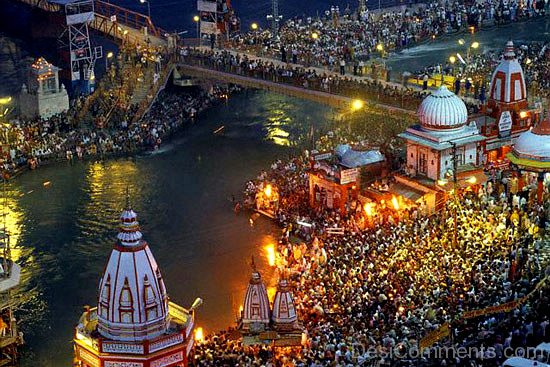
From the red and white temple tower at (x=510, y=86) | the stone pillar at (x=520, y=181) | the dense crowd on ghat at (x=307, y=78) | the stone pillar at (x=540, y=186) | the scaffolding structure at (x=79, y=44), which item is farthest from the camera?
the scaffolding structure at (x=79, y=44)

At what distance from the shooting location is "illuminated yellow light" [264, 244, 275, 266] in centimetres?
5204

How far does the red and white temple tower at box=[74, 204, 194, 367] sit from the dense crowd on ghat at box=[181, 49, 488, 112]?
2854 centimetres

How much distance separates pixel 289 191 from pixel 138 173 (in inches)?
386

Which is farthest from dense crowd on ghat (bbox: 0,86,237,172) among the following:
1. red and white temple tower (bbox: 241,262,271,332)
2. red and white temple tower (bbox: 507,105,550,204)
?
red and white temple tower (bbox: 241,262,271,332)

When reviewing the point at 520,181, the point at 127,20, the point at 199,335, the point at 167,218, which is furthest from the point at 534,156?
the point at 127,20

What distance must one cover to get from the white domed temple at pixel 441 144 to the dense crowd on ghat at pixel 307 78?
20.6ft

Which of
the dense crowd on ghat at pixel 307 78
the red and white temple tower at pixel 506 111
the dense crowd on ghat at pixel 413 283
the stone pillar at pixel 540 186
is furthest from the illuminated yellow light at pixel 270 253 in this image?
the dense crowd on ghat at pixel 307 78

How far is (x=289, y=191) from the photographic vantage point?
5775 centimetres

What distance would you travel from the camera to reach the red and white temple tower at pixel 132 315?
36.4 m

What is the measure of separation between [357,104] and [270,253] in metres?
14.6

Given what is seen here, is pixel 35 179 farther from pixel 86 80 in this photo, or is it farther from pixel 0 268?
pixel 0 268

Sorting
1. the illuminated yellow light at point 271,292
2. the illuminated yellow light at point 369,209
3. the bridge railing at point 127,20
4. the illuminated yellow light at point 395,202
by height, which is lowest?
the illuminated yellow light at point 271,292

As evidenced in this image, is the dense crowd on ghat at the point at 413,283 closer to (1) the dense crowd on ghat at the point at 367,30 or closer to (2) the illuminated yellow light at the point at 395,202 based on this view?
(2) the illuminated yellow light at the point at 395,202

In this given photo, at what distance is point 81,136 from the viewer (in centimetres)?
6856
